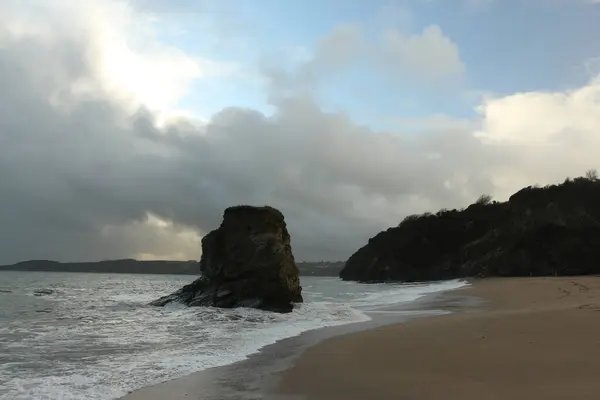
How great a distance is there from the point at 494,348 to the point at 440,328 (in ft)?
12.0

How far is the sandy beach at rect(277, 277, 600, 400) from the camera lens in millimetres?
6551

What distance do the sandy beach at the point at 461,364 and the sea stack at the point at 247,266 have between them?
1206 cm

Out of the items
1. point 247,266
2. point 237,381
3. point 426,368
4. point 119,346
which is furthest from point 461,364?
point 247,266

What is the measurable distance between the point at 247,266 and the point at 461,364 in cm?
1904

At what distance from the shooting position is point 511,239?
203 feet

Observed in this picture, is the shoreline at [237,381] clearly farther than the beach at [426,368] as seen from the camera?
Yes

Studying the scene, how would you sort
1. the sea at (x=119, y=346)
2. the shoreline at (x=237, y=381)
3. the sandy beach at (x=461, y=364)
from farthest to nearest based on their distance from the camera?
the sea at (x=119, y=346) < the shoreline at (x=237, y=381) < the sandy beach at (x=461, y=364)

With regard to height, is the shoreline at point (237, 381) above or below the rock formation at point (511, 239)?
below

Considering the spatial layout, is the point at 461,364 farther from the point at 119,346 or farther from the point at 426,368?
the point at 119,346

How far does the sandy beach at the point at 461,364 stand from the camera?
6.55 m

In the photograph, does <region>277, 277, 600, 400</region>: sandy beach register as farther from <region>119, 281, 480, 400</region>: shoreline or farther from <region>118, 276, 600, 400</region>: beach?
<region>119, 281, 480, 400</region>: shoreline

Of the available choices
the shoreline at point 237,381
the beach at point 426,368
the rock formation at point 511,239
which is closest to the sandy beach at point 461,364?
the beach at point 426,368

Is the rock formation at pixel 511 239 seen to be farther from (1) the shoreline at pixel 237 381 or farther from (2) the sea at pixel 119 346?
(1) the shoreline at pixel 237 381

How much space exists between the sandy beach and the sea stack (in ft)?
39.6
